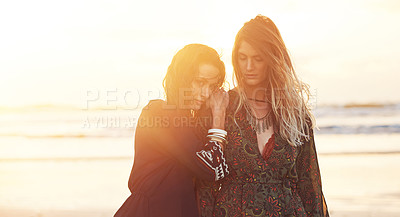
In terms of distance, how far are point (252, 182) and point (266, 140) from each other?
1.04 feet

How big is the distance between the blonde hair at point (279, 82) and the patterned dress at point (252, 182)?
11cm

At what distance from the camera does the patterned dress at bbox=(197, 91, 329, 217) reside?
3.61 metres

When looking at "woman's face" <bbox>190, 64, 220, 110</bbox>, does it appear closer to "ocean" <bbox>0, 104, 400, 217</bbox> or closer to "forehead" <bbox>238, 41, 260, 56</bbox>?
"forehead" <bbox>238, 41, 260, 56</bbox>

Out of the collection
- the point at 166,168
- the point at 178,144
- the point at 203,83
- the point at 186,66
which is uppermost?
the point at 186,66

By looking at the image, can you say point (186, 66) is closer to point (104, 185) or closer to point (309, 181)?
point (309, 181)

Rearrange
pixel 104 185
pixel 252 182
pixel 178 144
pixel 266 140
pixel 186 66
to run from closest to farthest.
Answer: pixel 178 144, pixel 186 66, pixel 252 182, pixel 266 140, pixel 104 185

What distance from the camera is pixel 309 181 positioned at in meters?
3.84

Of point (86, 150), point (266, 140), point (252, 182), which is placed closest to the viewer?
point (252, 182)

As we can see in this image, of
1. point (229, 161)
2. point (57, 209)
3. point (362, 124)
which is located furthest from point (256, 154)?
point (362, 124)

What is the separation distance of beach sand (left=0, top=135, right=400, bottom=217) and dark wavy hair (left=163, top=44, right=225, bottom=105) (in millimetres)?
4117

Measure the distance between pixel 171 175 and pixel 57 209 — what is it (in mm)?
4575

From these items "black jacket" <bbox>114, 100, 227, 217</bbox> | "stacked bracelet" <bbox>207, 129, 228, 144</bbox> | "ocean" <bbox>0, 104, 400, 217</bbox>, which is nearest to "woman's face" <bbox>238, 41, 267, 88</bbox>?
"stacked bracelet" <bbox>207, 129, 228, 144</bbox>

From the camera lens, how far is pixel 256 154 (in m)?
3.65

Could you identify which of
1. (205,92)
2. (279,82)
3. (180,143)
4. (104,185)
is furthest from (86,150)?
(180,143)
